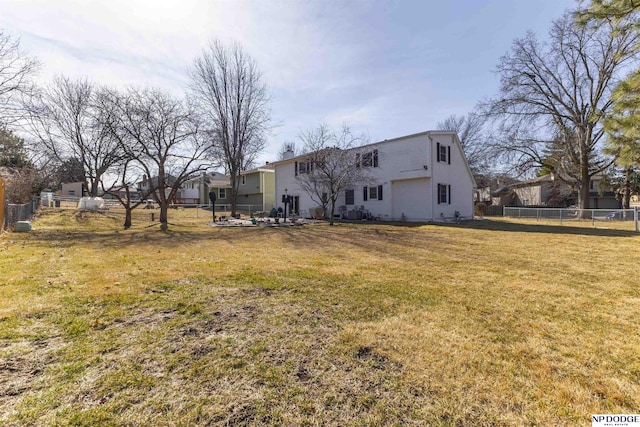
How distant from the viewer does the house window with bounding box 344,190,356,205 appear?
Result: 22.2 meters

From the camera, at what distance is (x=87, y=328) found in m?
3.05

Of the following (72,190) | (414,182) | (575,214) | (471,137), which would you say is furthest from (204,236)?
(72,190)

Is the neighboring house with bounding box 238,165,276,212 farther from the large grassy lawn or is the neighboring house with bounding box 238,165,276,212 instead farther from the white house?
the large grassy lawn

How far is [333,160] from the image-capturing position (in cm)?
1748

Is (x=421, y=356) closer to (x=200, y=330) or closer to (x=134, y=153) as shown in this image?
(x=200, y=330)

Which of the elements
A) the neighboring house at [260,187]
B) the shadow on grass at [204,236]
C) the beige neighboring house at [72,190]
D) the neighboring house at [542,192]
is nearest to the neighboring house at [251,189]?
the neighboring house at [260,187]

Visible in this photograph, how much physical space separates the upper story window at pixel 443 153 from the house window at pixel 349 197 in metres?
6.57

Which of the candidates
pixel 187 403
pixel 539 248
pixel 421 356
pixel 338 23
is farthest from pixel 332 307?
pixel 338 23

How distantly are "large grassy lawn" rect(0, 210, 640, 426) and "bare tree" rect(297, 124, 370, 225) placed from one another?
1230 cm

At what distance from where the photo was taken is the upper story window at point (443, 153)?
727 inches

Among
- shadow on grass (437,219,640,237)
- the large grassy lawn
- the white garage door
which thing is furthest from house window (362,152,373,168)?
the large grassy lawn

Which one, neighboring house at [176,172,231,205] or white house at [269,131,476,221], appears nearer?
white house at [269,131,476,221]

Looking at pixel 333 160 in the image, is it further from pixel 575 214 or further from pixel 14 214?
pixel 575 214

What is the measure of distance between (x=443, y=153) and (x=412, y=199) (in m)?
3.62
